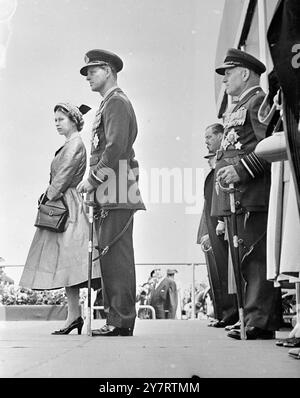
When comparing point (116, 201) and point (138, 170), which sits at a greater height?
point (138, 170)

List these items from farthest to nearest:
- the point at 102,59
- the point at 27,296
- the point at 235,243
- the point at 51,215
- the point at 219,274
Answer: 1. the point at 27,296
2. the point at 219,274
3. the point at 51,215
4. the point at 235,243
5. the point at 102,59

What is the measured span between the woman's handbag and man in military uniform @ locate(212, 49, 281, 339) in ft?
2.42

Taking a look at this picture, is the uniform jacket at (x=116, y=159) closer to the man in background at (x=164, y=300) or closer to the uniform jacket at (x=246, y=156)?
the uniform jacket at (x=246, y=156)

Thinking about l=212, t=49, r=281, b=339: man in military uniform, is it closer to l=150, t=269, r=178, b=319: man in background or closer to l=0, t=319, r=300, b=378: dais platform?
l=0, t=319, r=300, b=378: dais platform

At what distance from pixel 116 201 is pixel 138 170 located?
0.18m

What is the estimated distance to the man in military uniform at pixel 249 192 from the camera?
8.96ft

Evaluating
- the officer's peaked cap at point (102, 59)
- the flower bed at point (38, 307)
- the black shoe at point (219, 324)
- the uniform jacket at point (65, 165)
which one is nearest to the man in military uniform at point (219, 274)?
the black shoe at point (219, 324)

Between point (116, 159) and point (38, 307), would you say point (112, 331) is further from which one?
point (38, 307)

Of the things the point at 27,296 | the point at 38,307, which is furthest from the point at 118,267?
the point at 38,307

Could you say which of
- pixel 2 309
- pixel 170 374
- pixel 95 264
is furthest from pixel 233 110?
pixel 2 309

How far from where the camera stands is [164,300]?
5109 millimetres

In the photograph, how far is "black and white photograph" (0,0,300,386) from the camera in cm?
220

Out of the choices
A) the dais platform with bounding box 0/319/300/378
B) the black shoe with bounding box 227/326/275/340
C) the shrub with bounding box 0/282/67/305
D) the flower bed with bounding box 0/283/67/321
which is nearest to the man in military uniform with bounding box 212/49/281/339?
the black shoe with bounding box 227/326/275/340

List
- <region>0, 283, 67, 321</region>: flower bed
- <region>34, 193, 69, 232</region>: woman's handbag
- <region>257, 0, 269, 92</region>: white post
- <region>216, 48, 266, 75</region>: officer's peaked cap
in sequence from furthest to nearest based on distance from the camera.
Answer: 1. <region>0, 283, 67, 321</region>: flower bed
2. <region>257, 0, 269, 92</region>: white post
3. <region>34, 193, 69, 232</region>: woman's handbag
4. <region>216, 48, 266, 75</region>: officer's peaked cap
